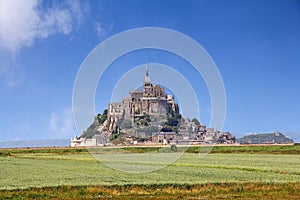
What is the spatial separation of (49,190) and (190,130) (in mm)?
145322

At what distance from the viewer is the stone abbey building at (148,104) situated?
18725 cm

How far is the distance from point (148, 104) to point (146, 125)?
9.27m

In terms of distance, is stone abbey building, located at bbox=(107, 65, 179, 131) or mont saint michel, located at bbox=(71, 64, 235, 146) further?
stone abbey building, located at bbox=(107, 65, 179, 131)

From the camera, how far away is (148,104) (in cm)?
19162

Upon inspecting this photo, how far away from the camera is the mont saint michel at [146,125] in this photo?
6526 inches

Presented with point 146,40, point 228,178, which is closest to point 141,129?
point 146,40

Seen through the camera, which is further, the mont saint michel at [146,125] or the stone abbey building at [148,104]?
the stone abbey building at [148,104]

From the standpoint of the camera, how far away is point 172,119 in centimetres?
18662

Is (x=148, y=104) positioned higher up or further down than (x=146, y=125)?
higher up

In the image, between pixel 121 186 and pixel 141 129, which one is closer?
pixel 121 186

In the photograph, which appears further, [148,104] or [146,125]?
[148,104]

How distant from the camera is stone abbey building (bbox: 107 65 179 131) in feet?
614

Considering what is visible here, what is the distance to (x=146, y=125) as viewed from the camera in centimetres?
18838

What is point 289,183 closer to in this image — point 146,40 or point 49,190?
point 49,190
